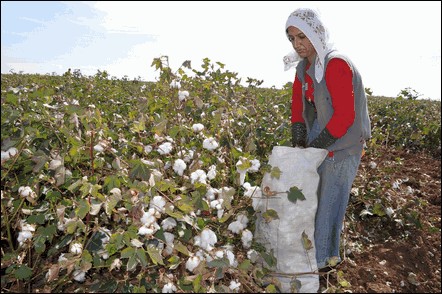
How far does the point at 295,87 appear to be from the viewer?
2.29 metres

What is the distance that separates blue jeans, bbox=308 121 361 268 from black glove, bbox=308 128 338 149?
0.38ft

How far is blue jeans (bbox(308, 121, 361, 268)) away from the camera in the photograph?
2.07 m

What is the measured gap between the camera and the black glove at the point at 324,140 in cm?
192

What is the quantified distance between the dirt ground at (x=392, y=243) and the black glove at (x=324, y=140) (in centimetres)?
62

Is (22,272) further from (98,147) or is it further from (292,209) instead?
(292,209)

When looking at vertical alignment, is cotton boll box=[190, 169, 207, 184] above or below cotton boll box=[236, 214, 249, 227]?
above

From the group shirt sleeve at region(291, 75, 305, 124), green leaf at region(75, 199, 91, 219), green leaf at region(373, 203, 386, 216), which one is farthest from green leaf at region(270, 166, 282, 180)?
green leaf at region(373, 203, 386, 216)

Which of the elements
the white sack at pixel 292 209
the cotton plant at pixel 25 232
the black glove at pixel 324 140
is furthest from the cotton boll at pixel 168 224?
the black glove at pixel 324 140

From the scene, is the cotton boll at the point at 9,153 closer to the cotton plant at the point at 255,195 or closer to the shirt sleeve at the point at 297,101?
the cotton plant at the point at 255,195

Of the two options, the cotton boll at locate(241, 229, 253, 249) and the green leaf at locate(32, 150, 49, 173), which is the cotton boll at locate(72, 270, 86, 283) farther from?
the cotton boll at locate(241, 229, 253, 249)

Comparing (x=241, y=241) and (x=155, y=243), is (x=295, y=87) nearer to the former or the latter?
(x=241, y=241)

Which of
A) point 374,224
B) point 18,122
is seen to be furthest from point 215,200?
point 374,224

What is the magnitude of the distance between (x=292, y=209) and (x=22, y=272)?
1227 mm

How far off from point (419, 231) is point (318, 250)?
3.76 ft
